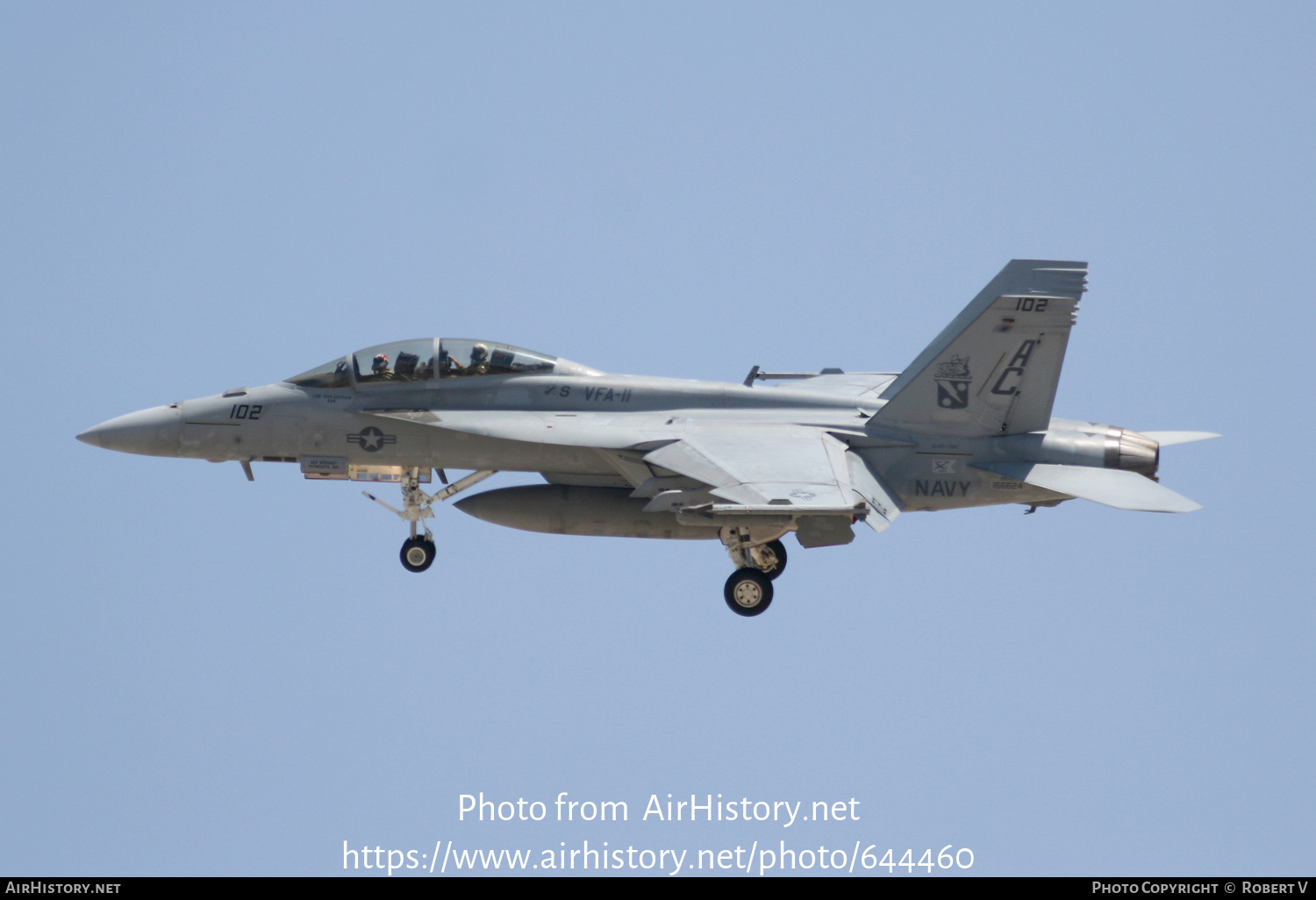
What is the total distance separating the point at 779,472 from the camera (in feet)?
74.9

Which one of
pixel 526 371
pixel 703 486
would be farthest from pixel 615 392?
pixel 703 486

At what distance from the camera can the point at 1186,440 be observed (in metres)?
25.5

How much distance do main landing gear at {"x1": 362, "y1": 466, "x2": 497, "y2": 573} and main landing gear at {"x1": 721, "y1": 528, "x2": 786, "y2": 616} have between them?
12.3ft

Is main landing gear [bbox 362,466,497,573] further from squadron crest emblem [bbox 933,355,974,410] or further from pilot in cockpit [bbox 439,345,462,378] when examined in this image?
squadron crest emblem [bbox 933,355,974,410]

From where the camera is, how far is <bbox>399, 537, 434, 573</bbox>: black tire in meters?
26.4

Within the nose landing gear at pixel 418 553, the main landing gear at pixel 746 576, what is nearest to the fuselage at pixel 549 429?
the nose landing gear at pixel 418 553

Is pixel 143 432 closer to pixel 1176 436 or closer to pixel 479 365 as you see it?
pixel 479 365

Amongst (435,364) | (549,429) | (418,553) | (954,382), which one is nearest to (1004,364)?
(954,382)

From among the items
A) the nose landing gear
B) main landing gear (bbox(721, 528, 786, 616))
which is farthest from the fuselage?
main landing gear (bbox(721, 528, 786, 616))

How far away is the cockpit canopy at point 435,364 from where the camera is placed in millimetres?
25828

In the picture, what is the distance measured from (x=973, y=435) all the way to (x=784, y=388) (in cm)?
268

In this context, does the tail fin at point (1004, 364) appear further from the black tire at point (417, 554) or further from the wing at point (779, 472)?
the black tire at point (417, 554)

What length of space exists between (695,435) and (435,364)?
12.9 feet

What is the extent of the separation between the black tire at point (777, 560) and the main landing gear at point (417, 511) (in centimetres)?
408
